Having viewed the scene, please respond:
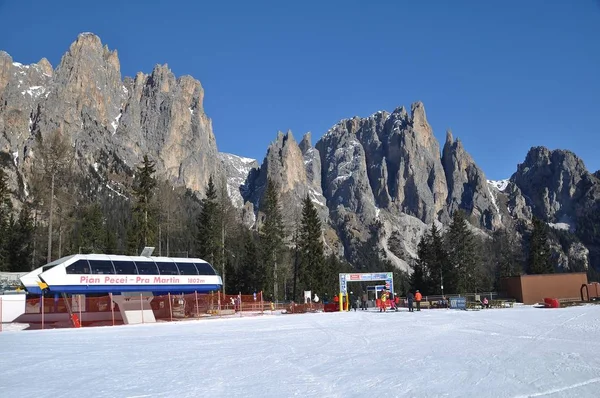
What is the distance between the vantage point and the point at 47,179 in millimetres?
38406

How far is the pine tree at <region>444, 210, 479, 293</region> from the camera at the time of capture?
216ft

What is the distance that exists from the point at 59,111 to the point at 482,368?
196 m

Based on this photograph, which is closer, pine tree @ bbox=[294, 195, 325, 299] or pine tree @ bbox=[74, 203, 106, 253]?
pine tree @ bbox=[294, 195, 325, 299]

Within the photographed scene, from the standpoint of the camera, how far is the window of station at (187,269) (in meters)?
35.7

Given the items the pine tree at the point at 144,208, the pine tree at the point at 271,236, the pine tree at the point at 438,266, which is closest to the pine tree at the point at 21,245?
the pine tree at the point at 144,208

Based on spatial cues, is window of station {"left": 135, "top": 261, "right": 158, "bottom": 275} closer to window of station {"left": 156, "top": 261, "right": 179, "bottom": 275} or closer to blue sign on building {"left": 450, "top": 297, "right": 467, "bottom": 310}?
window of station {"left": 156, "top": 261, "right": 179, "bottom": 275}

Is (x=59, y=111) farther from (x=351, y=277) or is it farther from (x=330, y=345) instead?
(x=330, y=345)

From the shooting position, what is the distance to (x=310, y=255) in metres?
59.4

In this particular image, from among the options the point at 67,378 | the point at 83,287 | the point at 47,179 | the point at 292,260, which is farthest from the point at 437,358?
the point at 292,260

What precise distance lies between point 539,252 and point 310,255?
109ft

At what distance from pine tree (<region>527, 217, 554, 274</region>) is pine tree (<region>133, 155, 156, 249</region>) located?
52.0 m

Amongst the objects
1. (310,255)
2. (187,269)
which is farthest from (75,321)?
(310,255)

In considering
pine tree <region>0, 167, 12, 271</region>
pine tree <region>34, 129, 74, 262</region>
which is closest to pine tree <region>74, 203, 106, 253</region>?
pine tree <region>0, 167, 12, 271</region>

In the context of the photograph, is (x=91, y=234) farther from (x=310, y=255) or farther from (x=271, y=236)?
(x=310, y=255)
